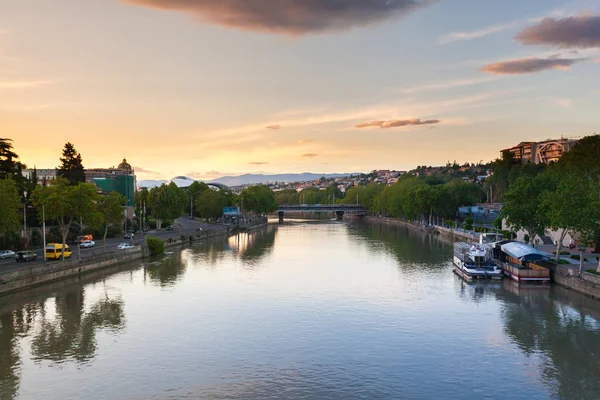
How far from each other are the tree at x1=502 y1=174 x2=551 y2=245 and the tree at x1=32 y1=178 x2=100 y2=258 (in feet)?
165

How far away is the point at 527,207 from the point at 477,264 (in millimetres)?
11248

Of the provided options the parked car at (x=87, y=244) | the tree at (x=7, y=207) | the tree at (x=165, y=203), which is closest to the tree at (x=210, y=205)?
the tree at (x=165, y=203)

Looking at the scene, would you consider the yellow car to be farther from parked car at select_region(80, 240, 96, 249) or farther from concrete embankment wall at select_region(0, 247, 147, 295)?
parked car at select_region(80, 240, 96, 249)

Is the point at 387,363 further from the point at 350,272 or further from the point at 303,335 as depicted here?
the point at 350,272

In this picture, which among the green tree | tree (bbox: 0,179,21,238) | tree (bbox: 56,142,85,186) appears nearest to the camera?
tree (bbox: 0,179,21,238)

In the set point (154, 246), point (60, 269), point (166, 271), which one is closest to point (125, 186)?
point (154, 246)

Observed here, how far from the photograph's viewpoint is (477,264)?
56688 millimetres

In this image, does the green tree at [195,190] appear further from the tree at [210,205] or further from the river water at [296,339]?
the river water at [296,339]

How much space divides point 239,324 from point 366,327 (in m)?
9.06

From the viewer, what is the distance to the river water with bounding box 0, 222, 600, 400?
83.5ft

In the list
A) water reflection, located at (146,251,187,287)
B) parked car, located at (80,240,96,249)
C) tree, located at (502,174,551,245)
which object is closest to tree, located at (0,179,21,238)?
water reflection, located at (146,251,187,287)

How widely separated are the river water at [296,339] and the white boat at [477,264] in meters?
2.31

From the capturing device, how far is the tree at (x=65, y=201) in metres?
57.2

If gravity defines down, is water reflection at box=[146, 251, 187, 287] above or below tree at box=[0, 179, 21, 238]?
below
